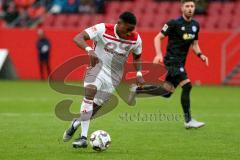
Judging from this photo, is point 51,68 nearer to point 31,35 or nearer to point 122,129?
point 31,35

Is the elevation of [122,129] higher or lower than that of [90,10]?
higher

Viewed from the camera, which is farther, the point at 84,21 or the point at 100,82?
the point at 84,21

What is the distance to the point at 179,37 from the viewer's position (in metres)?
13.7

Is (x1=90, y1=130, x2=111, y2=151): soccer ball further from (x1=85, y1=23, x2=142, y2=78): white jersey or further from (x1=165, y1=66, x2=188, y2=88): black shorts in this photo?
(x1=165, y1=66, x2=188, y2=88): black shorts

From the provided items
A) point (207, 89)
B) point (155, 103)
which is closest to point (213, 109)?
point (155, 103)

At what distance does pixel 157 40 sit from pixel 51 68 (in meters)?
17.3

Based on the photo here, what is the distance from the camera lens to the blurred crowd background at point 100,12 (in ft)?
98.6

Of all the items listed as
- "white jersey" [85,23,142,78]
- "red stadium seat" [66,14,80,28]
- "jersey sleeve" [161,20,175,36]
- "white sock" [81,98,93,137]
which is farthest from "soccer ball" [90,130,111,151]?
Answer: "red stadium seat" [66,14,80,28]

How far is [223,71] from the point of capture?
27.9 meters

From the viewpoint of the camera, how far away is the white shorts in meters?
10.6

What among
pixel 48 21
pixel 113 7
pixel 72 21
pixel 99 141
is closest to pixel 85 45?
pixel 99 141

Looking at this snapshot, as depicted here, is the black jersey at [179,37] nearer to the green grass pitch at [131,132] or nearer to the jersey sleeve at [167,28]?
the jersey sleeve at [167,28]

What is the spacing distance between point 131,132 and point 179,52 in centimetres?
204

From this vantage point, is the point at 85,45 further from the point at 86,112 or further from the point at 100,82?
the point at 86,112
